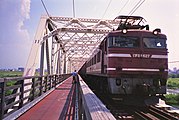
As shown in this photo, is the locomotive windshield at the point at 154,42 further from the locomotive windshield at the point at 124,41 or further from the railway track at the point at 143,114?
the railway track at the point at 143,114

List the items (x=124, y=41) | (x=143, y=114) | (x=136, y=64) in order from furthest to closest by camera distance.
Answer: (x=124, y=41) → (x=136, y=64) → (x=143, y=114)

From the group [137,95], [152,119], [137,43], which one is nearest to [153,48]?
[137,43]

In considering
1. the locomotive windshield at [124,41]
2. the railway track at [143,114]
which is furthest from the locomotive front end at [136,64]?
the railway track at [143,114]

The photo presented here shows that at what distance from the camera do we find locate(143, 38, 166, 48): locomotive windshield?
9.50 metres

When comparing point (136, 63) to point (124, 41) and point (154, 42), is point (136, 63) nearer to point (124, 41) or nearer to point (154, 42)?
point (124, 41)

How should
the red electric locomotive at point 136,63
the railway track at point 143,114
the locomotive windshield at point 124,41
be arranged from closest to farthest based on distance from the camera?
the railway track at point 143,114
the red electric locomotive at point 136,63
the locomotive windshield at point 124,41

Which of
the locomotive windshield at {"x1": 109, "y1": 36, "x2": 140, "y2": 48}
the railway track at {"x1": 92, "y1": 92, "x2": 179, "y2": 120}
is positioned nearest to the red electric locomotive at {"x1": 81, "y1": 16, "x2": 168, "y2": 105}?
the locomotive windshield at {"x1": 109, "y1": 36, "x2": 140, "y2": 48}

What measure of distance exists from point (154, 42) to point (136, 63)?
1.37m

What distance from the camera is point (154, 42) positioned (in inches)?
377

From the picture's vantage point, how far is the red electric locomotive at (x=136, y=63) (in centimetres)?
895

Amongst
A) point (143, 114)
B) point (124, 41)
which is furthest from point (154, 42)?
point (143, 114)

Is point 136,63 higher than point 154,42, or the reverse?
point 154,42

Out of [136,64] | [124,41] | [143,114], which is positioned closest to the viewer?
[143,114]

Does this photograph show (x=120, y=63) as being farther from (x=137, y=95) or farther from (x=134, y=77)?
(x=137, y=95)
